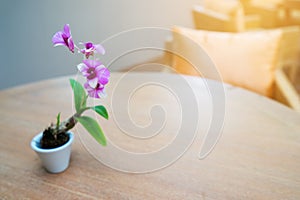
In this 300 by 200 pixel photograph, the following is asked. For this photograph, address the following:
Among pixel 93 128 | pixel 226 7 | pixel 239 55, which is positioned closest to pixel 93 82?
pixel 93 128

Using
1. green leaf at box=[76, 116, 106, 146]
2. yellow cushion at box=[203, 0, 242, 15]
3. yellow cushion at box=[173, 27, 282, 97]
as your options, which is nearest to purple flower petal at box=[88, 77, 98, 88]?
green leaf at box=[76, 116, 106, 146]

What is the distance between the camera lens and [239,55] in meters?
1.32

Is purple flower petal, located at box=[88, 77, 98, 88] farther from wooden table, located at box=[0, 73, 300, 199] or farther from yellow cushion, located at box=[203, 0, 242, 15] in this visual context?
yellow cushion, located at box=[203, 0, 242, 15]

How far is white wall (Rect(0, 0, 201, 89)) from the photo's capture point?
6.66 ft

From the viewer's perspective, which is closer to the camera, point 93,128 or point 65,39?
point 65,39

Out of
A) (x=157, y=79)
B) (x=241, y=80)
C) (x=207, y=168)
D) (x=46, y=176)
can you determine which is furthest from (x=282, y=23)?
(x=46, y=176)

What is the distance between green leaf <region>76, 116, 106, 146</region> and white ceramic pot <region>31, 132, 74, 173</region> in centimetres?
7

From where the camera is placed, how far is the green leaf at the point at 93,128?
2.20ft

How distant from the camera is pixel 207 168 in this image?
73cm

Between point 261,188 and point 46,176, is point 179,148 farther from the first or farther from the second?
point 46,176

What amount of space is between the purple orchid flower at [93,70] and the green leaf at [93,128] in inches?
6.0

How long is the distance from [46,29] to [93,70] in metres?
1.85

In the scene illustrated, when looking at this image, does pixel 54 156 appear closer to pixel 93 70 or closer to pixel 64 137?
pixel 64 137

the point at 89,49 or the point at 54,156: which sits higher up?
the point at 89,49
